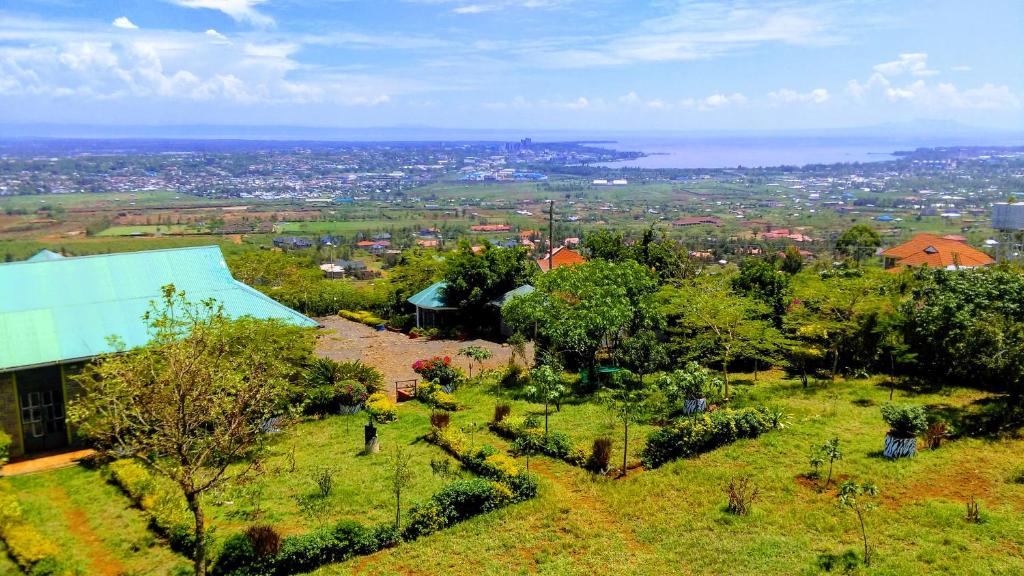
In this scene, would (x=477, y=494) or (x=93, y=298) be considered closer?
(x=477, y=494)

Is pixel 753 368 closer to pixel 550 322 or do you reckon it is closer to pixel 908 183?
pixel 550 322

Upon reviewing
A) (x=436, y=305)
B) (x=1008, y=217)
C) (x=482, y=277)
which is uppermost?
(x=1008, y=217)

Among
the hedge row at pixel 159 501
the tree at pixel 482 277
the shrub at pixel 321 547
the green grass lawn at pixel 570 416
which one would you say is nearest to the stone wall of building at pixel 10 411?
the hedge row at pixel 159 501

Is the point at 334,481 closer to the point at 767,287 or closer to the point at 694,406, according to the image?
the point at 694,406

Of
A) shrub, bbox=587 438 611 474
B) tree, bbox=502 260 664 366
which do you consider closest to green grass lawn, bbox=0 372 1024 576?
shrub, bbox=587 438 611 474

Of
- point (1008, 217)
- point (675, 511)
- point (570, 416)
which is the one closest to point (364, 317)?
point (570, 416)

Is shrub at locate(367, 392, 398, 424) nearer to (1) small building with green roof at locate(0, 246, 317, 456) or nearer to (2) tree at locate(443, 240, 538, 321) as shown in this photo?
(1) small building with green roof at locate(0, 246, 317, 456)

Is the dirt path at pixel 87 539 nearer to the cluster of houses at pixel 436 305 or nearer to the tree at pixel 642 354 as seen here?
the tree at pixel 642 354

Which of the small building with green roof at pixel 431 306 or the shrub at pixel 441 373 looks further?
the small building with green roof at pixel 431 306
